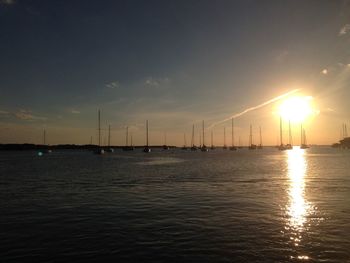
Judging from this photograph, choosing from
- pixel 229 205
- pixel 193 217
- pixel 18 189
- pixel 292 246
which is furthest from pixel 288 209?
pixel 18 189

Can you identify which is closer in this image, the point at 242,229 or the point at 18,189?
the point at 242,229

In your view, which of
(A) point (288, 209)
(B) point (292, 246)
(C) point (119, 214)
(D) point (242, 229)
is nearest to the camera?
(B) point (292, 246)

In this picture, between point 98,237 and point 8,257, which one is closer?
point 8,257

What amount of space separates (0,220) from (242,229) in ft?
51.3

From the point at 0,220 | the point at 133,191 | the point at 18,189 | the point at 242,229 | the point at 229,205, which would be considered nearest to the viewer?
the point at 242,229

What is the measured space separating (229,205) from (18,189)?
84.7 ft

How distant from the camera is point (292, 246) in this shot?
57.0 feet

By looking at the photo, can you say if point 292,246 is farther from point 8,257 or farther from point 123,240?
point 8,257

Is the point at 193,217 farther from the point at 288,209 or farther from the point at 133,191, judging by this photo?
the point at 133,191

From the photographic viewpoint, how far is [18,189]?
4256 centimetres

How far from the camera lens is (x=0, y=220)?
956 inches

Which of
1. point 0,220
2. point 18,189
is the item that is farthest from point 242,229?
point 18,189

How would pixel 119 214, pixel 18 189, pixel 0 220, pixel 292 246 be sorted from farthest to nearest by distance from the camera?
pixel 18 189 → pixel 119 214 → pixel 0 220 → pixel 292 246

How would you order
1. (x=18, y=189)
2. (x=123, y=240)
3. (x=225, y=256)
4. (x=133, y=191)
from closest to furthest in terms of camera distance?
(x=225, y=256) < (x=123, y=240) < (x=133, y=191) < (x=18, y=189)
